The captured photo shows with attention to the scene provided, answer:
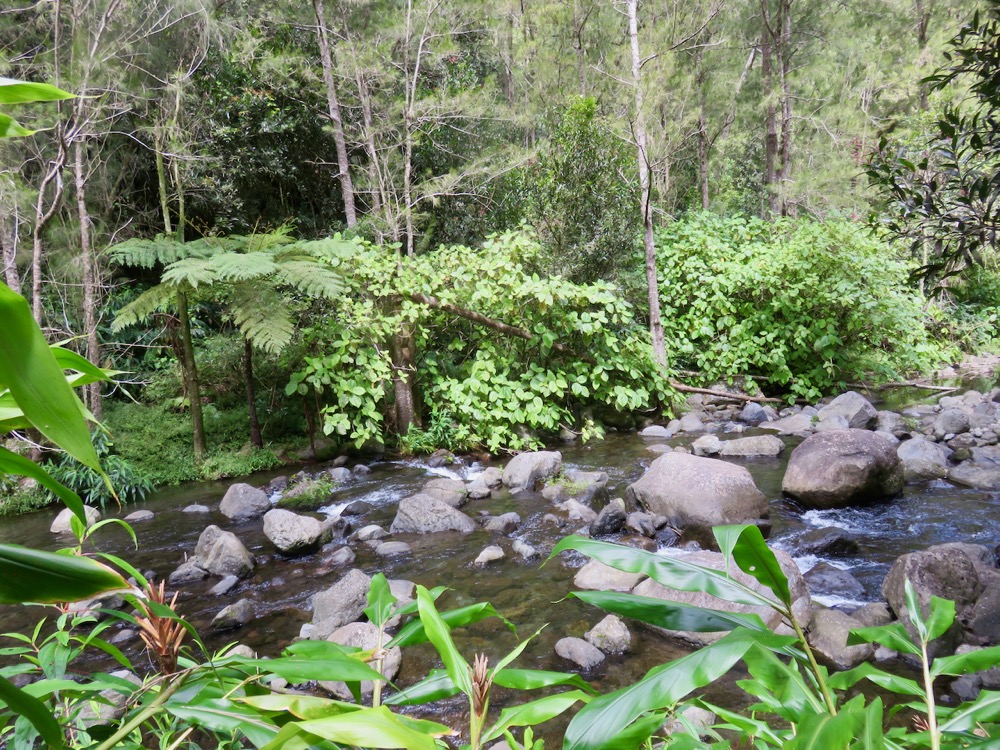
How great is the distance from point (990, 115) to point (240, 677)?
3.29 meters

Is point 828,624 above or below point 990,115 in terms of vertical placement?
below

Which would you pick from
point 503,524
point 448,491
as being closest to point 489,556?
point 503,524

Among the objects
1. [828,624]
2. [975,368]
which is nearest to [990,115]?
A: [828,624]

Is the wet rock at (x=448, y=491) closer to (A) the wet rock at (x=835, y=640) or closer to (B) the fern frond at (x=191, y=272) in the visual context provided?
(B) the fern frond at (x=191, y=272)

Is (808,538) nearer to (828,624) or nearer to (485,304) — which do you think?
(828,624)

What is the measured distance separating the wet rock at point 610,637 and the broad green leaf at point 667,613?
2.71 m

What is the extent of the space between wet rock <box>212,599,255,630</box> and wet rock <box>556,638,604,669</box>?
6.35 ft

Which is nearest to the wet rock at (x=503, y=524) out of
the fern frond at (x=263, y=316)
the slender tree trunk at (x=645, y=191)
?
the fern frond at (x=263, y=316)

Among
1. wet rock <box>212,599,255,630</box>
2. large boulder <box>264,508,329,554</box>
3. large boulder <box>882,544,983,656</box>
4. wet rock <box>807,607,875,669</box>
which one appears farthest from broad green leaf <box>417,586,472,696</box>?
large boulder <box>264,508,329,554</box>

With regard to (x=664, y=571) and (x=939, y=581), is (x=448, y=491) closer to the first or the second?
(x=939, y=581)

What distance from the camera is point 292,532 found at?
4.48 meters

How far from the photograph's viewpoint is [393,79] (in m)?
7.91

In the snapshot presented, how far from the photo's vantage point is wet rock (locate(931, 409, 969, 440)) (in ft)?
21.0

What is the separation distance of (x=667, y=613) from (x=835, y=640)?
9.76 feet
